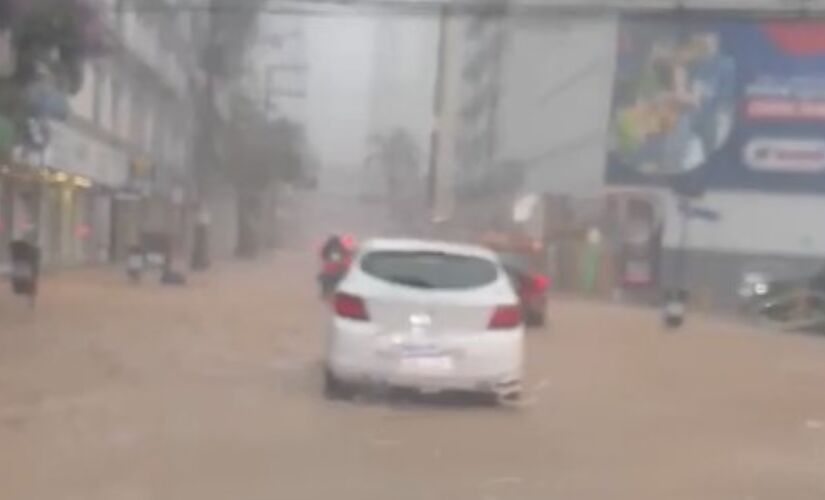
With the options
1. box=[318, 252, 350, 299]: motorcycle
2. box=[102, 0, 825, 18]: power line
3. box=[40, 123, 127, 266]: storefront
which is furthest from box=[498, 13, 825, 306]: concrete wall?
box=[102, 0, 825, 18]: power line

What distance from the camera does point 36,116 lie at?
25672 millimetres

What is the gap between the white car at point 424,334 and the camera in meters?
15.2

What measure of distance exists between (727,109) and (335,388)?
1487 inches

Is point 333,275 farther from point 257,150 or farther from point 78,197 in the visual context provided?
point 257,150

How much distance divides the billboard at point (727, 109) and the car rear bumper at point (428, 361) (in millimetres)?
36366

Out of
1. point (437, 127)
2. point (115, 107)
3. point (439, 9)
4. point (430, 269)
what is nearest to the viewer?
point (430, 269)

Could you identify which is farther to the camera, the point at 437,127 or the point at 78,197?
the point at 437,127

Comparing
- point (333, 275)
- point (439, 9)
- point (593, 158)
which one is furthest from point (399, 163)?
point (333, 275)

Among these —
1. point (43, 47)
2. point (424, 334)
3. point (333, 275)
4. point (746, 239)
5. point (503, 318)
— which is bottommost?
point (746, 239)

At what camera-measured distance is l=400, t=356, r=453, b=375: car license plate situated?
1520 cm

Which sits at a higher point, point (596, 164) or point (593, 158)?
point (593, 158)

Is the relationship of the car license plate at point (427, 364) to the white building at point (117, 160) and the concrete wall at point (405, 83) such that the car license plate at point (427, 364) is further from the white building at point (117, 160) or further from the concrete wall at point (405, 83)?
the concrete wall at point (405, 83)

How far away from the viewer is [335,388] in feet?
52.4

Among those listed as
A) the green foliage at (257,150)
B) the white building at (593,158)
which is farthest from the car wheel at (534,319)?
the green foliage at (257,150)
